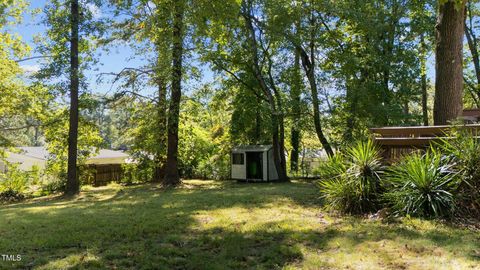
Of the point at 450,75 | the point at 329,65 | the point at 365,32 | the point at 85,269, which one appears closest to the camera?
the point at 85,269

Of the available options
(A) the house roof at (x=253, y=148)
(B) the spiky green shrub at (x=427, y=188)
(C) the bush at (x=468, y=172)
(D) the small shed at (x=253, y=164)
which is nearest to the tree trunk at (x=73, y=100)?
(D) the small shed at (x=253, y=164)

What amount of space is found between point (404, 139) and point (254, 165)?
10558 mm

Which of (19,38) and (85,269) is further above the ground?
(19,38)

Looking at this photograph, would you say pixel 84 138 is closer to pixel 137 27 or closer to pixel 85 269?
pixel 137 27

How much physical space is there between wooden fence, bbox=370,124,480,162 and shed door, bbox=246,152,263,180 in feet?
31.5

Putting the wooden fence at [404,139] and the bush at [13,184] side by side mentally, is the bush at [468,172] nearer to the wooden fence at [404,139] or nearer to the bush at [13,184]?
the wooden fence at [404,139]

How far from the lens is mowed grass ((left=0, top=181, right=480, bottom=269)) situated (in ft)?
12.7

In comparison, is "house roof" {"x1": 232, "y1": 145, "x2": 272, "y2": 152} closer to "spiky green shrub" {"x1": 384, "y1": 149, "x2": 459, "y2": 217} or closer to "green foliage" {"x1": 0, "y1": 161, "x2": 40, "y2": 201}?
"green foliage" {"x1": 0, "y1": 161, "x2": 40, "y2": 201}

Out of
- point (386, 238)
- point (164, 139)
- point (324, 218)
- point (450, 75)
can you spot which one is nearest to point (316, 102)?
point (164, 139)

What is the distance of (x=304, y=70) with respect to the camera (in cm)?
1727

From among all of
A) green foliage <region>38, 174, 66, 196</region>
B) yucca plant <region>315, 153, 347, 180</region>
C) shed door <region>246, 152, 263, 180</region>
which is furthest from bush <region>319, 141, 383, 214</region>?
green foliage <region>38, 174, 66, 196</region>

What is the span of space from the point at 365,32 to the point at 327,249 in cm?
1332

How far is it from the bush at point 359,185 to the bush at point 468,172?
1.20 metres

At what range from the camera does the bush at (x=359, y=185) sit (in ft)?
20.2
